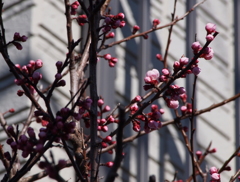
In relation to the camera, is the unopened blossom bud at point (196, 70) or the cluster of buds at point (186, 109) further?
the cluster of buds at point (186, 109)

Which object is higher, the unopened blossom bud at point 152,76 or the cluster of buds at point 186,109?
the cluster of buds at point 186,109

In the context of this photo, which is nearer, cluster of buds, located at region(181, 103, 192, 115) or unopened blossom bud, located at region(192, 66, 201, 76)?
unopened blossom bud, located at region(192, 66, 201, 76)

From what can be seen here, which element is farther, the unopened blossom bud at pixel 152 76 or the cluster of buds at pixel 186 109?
the cluster of buds at pixel 186 109

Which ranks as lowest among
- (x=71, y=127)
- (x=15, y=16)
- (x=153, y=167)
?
(x=71, y=127)

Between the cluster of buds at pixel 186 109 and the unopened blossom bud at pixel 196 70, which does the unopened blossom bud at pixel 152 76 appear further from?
the cluster of buds at pixel 186 109

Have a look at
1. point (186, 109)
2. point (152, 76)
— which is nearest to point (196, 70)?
point (152, 76)

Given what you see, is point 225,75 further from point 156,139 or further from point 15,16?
point 15,16

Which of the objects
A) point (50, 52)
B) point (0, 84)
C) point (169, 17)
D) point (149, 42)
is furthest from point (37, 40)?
point (169, 17)

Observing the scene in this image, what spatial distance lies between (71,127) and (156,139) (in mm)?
2273

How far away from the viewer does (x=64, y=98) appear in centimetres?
339

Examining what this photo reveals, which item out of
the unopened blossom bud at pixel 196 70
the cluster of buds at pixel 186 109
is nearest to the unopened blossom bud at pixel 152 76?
the unopened blossom bud at pixel 196 70

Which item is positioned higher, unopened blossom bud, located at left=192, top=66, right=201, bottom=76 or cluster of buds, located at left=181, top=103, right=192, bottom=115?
cluster of buds, located at left=181, top=103, right=192, bottom=115

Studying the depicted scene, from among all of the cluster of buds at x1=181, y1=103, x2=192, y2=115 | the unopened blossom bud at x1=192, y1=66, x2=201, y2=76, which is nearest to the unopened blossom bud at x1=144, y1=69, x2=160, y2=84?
the unopened blossom bud at x1=192, y1=66, x2=201, y2=76

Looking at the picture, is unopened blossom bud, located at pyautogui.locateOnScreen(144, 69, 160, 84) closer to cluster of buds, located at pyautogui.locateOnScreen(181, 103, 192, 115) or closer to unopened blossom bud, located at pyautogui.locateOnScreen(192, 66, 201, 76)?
unopened blossom bud, located at pyautogui.locateOnScreen(192, 66, 201, 76)
